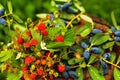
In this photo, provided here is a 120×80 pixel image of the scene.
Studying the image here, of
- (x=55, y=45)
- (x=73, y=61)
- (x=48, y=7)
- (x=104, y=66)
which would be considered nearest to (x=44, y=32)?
(x=55, y=45)

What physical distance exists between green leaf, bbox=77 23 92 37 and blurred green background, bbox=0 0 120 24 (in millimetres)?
679

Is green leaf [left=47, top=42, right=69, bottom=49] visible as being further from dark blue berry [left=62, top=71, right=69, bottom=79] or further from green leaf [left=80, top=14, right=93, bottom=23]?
green leaf [left=80, top=14, right=93, bottom=23]

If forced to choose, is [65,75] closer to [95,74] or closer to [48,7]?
[95,74]

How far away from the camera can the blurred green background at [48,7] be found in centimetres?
255

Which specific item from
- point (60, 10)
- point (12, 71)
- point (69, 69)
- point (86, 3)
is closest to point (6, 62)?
point (12, 71)

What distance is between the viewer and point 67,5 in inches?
76.5

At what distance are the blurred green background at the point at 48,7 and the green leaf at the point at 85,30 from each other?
0.68 metres

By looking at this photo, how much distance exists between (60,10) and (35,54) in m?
0.38

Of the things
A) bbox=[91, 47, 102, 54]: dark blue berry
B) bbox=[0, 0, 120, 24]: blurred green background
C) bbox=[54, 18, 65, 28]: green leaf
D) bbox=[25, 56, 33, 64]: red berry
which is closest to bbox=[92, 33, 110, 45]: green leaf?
bbox=[91, 47, 102, 54]: dark blue berry

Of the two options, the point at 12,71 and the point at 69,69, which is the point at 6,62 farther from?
the point at 69,69

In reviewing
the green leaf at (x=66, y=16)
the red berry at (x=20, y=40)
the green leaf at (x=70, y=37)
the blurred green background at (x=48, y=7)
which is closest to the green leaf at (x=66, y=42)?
the green leaf at (x=70, y=37)

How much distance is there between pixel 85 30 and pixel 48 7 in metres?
0.76

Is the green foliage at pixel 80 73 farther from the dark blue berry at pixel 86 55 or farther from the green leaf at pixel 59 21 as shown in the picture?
the green leaf at pixel 59 21

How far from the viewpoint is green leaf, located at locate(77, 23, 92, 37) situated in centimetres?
183
